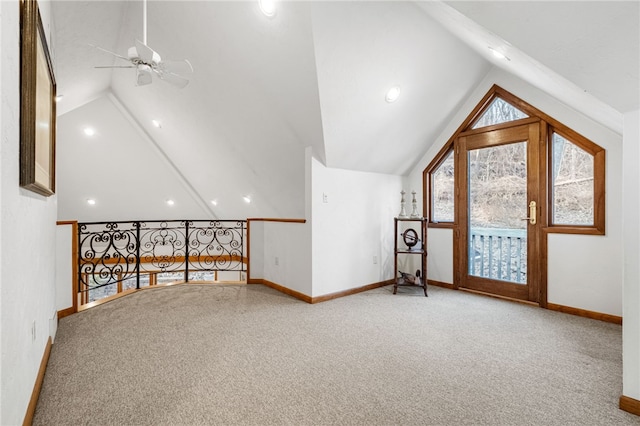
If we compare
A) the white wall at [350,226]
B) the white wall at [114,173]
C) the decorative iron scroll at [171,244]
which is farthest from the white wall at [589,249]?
the white wall at [114,173]

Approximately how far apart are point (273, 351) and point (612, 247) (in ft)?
11.3

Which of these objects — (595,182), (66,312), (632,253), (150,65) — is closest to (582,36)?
(632,253)

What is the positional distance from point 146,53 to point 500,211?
4.21m

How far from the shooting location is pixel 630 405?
1697mm

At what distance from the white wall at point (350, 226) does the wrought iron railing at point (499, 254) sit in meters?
1.15

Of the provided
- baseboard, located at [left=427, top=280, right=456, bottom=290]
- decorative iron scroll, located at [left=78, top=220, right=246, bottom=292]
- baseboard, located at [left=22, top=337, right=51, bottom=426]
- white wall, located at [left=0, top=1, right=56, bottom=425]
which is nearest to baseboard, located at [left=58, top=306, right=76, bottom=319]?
baseboard, located at [left=22, top=337, right=51, bottom=426]

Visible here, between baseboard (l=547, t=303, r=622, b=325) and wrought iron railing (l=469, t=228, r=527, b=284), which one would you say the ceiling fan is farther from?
baseboard (l=547, t=303, r=622, b=325)

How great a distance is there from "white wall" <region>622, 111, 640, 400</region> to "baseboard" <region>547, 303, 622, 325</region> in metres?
1.72

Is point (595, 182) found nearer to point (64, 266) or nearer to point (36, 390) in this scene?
point (36, 390)

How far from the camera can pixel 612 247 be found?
304 centimetres

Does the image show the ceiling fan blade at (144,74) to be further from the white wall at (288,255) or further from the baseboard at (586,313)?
the baseboard at (586,313)

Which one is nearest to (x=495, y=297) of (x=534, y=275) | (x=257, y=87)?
(x=534, y=275)

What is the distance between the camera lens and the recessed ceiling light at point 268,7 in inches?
95.2

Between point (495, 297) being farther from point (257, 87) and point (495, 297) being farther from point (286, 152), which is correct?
point (257, 87)
